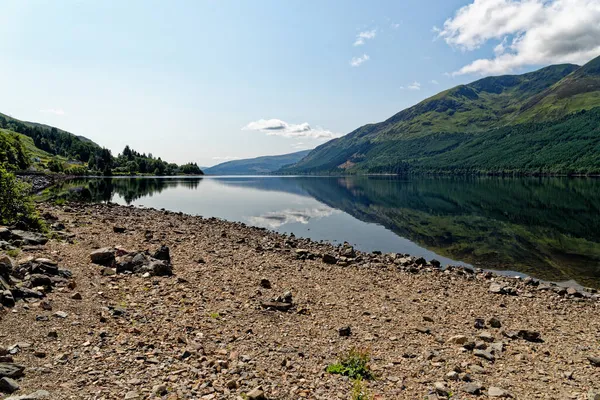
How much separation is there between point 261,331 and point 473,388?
7710 mm

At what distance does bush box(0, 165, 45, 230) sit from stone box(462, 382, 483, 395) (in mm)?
28124

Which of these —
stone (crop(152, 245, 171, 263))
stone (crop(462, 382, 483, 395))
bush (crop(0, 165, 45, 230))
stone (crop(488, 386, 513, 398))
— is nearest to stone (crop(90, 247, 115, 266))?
stone (crop(152, 245, 171, 263))

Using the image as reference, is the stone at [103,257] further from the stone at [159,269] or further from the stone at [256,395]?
the stone at [256,395]

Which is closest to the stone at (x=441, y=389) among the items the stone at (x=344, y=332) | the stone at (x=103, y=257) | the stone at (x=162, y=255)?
the stone at (x=344, y=332)

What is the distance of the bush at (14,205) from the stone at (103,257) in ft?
28.5

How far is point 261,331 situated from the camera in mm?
14000

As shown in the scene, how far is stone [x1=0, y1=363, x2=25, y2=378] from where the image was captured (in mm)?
8570

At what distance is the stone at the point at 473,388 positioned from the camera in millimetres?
10602

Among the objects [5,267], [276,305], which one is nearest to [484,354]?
[276,305]

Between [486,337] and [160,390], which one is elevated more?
[160,390]

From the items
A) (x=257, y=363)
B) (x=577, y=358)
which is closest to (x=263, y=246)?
(x=257, y=363)

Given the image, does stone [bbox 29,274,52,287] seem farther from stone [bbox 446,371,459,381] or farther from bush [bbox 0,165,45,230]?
stone [bbox 446,371,459,381]

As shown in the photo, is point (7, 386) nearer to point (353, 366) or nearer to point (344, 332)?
point (353, 366)

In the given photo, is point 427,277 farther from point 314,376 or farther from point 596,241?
point 596,241
